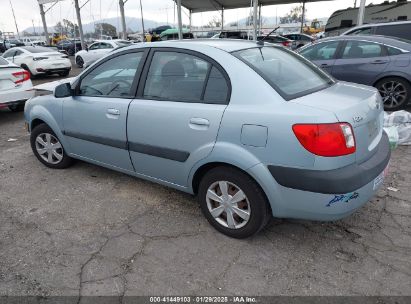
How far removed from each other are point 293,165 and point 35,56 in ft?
43.6

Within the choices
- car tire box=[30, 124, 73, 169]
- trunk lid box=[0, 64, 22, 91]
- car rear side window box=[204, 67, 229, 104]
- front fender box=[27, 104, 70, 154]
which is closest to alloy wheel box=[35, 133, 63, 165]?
car tire box=[30, 124, 73, 169]

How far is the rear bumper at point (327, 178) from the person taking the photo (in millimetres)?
2312

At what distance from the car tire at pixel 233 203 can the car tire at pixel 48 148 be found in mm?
2241

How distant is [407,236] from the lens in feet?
9.43

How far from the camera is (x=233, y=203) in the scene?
279cm

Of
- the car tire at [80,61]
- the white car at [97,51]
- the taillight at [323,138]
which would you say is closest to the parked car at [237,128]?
→ the taillight at [323,138]

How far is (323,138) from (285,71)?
89 centimetres

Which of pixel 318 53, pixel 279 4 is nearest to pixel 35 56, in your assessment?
pixel 318 53

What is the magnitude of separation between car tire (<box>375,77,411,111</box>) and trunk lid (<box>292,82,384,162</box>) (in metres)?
4.21

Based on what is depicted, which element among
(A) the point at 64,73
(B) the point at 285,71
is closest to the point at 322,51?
(B) the point at 285,71

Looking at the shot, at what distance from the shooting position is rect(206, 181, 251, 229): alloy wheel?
275 centimetres

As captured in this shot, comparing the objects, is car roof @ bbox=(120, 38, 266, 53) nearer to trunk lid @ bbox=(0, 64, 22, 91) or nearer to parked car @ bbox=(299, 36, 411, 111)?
parked car @ bbox=(299, 36, 411, 111)

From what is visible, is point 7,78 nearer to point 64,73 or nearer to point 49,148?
point 49,148

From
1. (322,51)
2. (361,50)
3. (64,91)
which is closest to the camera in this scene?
(64,91)
